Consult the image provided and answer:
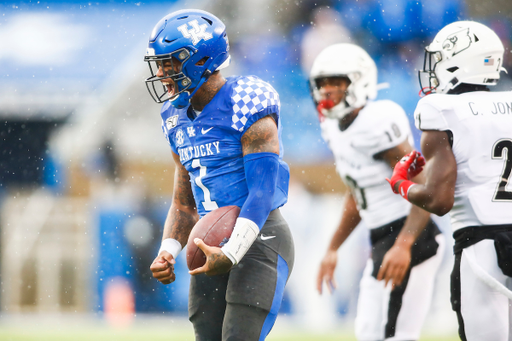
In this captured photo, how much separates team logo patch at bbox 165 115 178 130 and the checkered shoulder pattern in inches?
12.3

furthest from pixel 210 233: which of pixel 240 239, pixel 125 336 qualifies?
pixel 125 336

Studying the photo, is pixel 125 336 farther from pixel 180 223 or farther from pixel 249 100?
pixel 249 100

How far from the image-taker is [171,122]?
106 inches

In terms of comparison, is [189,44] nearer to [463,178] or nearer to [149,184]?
[463,178]

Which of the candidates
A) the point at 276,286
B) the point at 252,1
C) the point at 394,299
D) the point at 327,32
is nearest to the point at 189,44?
the point at 276,286

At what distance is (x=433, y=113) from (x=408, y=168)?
1.42 feet

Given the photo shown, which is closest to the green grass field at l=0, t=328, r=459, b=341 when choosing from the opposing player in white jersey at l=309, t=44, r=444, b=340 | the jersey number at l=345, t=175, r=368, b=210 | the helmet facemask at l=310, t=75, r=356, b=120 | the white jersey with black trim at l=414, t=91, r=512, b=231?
the opposing player in white jersey at l=309, t=44, r=444, b=340

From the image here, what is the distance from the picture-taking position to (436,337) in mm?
6887

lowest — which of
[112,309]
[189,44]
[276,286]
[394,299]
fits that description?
[112,309]

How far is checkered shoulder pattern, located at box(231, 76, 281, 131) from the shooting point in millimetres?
2447

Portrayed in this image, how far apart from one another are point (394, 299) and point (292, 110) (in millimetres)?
6512

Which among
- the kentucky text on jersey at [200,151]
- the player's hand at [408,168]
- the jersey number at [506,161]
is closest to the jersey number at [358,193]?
the player's hand at [408,168]

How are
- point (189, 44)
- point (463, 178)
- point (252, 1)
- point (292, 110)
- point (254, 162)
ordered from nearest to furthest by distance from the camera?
point (254, 162) → point (189, 44) → point (463, 178) → point (292, 110) → point (252, 1)

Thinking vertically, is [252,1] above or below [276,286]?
above
